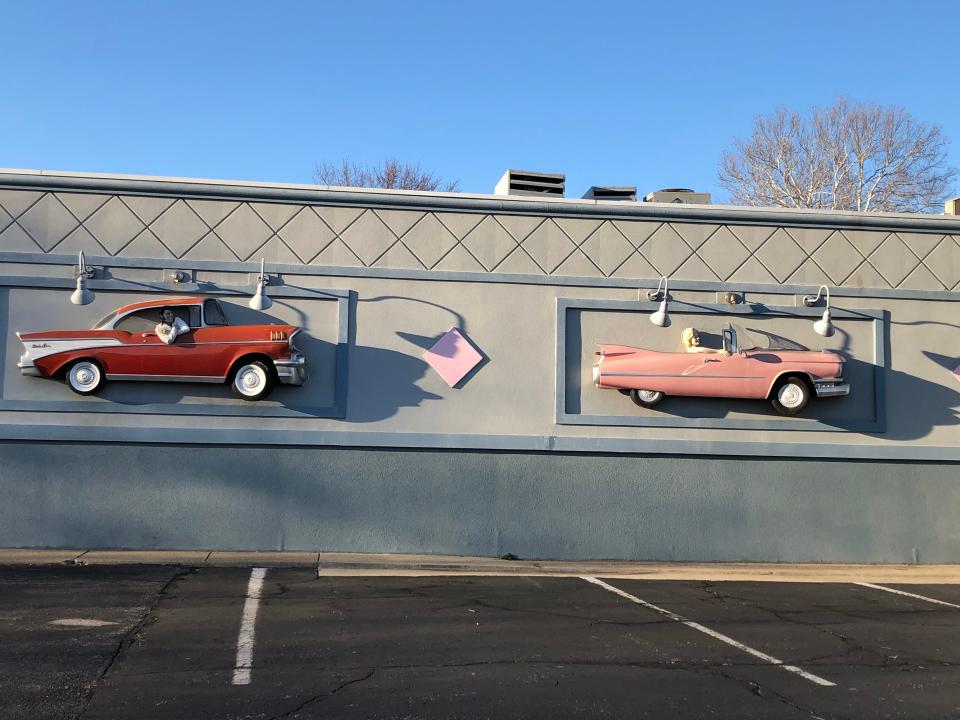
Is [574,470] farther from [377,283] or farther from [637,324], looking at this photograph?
[377,283]

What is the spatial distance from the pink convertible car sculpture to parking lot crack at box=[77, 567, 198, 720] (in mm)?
6650

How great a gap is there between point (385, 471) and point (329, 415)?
1150 millimetres

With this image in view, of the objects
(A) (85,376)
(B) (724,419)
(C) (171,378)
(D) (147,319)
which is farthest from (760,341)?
(A) (85,376)

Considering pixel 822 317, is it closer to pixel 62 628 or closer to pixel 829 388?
pixel 829 388

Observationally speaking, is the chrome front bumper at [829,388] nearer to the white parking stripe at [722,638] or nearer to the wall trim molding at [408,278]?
the wall trim molding at [408,278]

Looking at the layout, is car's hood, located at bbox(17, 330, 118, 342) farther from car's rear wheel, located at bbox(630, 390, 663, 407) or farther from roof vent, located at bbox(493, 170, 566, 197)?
Answer: car's rear wheel, located at bbox(630, 390, 663, 407)

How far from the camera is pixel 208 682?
6.93m

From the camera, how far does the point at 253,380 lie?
1388 cm

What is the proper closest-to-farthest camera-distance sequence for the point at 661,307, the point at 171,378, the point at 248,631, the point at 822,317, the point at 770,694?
the point at 770,694 < the point at 248,631 < the point at 171,378 < the point at 661,307 < the point at 822,317

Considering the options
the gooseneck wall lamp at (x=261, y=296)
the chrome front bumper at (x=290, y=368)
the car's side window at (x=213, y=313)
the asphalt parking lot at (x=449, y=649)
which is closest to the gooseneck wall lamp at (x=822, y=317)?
the asphalt parking lot at (x=449, y=649)

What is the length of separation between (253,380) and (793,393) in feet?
25.9

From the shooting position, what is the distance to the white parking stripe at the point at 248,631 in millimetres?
7207

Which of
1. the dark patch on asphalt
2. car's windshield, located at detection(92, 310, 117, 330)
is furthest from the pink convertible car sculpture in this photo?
car's windshield, located at detection(92, 310, 117, 330)

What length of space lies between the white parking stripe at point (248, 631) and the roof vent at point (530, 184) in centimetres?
731
